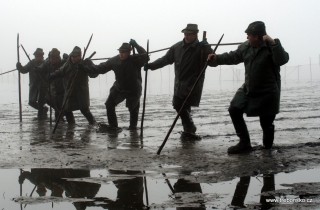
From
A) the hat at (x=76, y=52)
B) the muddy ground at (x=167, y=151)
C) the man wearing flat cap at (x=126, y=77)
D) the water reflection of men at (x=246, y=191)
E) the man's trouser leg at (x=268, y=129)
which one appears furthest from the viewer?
the hat at (x=76, y=52)

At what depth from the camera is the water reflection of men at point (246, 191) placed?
12.8ft

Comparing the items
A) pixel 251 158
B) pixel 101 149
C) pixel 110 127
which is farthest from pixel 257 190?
pixel 110 127

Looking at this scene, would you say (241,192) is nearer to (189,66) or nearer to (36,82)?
(189,66)

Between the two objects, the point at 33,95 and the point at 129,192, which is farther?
the point at 33,95

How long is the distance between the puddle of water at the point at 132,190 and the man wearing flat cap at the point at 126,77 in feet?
14.2

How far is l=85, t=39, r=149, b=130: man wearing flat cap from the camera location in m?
9.45

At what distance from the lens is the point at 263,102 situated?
6.31 metres

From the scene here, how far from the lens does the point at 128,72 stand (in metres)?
9.55

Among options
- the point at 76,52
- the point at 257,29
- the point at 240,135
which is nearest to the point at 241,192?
the point at 240,135

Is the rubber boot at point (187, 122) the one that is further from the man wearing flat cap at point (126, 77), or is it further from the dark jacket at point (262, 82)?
the dark jacket at point (262, 82)

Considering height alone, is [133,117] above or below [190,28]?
below

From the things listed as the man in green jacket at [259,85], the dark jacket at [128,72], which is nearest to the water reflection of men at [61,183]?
the man in green jacket at [259,85]

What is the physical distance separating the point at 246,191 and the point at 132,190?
1.18m

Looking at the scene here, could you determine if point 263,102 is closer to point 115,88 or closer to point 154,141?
point 154,141
